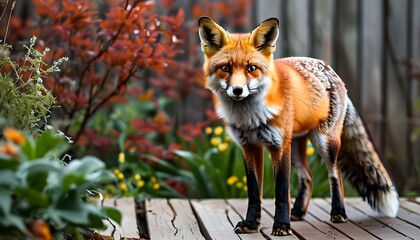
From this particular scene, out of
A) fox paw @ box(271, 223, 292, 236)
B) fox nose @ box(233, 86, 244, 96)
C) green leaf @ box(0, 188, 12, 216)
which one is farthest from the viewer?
fox paw @ box(271, 223, 292, 236)

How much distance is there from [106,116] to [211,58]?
3446 millimetres

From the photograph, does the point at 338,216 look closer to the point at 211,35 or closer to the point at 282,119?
the point at 282,119

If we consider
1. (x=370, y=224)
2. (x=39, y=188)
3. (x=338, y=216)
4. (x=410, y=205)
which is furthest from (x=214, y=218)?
(x=39, y=188)

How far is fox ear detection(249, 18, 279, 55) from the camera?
4.20m

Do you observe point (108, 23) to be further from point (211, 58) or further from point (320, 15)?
point (320, 15)

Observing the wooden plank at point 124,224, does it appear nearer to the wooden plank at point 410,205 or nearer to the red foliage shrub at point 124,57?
the red foliage shrub at point 124,57

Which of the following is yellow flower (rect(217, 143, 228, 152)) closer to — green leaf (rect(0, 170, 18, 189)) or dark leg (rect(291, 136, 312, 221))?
dark leg (rect(291, 136, 312, 221))

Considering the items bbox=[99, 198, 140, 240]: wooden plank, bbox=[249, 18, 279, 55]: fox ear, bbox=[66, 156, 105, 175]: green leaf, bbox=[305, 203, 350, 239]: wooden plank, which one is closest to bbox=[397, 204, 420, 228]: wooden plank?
bbox=[305, 203, 350, 239]: wooden plank

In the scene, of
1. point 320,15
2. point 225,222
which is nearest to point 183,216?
point 225,222

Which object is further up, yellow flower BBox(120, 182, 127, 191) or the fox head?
the fox head

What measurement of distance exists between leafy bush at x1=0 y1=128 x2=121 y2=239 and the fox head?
1347 millimetres

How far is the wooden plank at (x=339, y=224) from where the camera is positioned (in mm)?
4380

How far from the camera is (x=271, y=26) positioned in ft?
13.8

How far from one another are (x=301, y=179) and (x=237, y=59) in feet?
4.11
